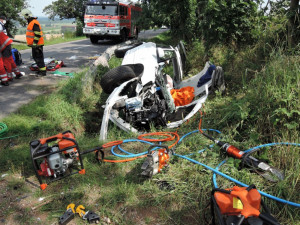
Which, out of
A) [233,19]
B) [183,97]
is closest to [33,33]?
[183,97]

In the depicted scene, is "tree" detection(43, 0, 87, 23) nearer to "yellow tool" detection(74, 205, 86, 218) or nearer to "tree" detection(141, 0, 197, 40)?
"tree" detection(141, 0, 197, 40)

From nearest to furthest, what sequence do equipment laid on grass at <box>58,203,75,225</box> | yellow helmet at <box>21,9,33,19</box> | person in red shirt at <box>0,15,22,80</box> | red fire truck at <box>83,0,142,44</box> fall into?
1. equipment laid on grass at <box>58,203,75,225</box>
2. person in red shirt at <box>0,15,22,80</box>
3. yellow helmet at <box>21,9,33,19</box>
4. red fire truck at <box>83,0,142,44</box>

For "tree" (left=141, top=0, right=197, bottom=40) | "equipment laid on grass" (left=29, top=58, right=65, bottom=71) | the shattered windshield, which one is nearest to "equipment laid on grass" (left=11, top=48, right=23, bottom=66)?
"equipment laid on grass" (left=29, top=58, right=65, bottom=71)

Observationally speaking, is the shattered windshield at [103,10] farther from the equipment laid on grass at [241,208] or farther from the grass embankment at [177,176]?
the equipment laid on grass at [241,208]

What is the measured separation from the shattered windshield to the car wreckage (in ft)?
31.7

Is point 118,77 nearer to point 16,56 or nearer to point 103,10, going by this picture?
point 16,56

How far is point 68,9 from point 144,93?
42566mm

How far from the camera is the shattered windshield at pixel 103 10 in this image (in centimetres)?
1433

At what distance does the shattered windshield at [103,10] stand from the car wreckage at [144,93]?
9654 millimetres

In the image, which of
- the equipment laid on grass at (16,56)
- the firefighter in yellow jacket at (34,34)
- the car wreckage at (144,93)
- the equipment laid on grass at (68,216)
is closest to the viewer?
the equipment laid on grass at (68,216)

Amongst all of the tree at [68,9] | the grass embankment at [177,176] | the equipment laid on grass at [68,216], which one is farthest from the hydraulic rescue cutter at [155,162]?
the tree at [68,9]

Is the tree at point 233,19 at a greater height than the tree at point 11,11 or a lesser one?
lesser

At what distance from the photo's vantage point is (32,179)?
288cm

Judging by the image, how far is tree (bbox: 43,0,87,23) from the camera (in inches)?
1564
